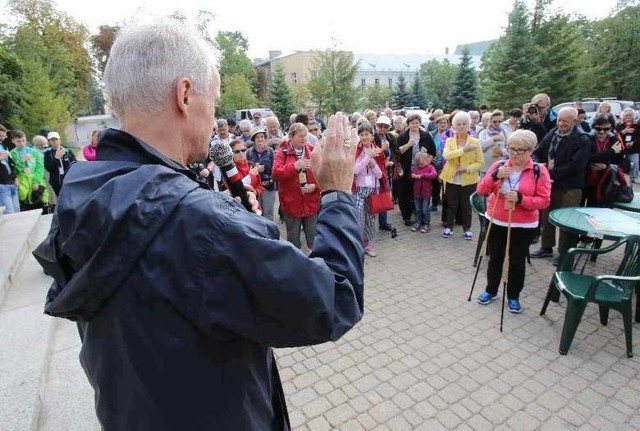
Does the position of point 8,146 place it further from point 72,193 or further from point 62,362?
point 72,193

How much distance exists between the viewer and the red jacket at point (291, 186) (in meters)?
5.62

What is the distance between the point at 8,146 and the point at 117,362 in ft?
39.1

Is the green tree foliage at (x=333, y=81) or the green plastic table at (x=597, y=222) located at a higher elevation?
the green tree foliage at (x=333, y=81)

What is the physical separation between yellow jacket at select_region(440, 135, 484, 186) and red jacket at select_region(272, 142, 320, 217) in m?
2.54

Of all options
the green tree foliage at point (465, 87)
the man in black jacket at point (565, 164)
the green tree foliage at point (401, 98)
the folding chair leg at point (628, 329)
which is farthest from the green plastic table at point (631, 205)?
the green tree foliage at point (401, 98)

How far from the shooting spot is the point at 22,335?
3387mm

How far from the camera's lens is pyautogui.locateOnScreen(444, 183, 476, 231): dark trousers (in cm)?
688

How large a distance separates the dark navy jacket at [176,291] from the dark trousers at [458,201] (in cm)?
631

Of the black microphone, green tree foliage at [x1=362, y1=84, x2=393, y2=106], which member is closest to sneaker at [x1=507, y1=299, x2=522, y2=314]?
the black microphone

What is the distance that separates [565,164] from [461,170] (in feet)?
5.17

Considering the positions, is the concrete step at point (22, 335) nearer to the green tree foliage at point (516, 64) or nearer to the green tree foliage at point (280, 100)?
the green tree foliage at point (280, 100)

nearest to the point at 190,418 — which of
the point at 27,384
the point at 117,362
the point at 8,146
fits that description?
the point at 117,362

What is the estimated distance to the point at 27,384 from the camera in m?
2.71

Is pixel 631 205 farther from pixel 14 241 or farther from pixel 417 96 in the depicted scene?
pixel 417 96
